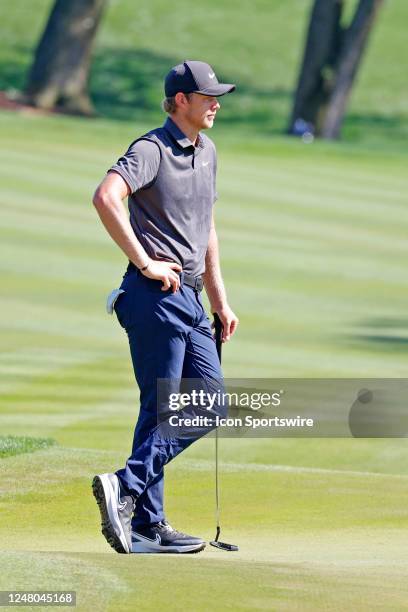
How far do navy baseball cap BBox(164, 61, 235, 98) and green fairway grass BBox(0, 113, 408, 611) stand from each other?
A: 1.91m

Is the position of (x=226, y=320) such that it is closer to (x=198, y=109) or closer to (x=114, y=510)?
(x=198, y=109)

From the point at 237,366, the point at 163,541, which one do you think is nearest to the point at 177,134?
the point at 163,541

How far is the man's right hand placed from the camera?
644 cm

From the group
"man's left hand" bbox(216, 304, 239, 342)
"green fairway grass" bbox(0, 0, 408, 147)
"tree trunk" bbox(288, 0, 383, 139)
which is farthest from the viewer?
"green fairway grass" bbox(0, 0, 408, 147)

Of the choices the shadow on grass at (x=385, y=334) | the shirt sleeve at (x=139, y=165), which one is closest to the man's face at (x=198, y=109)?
the shirt sleeve at (x=139, y=165)

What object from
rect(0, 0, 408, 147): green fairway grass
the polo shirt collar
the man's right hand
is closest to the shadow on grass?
the polo shirt collar

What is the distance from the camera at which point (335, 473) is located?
882 centimetres

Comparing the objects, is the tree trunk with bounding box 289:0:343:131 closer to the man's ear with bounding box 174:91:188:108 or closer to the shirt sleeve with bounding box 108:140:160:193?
the man's ear with bounding box 174:91:188:108

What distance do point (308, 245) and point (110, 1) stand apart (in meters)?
36.8

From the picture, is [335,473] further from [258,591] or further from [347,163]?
[347,163]

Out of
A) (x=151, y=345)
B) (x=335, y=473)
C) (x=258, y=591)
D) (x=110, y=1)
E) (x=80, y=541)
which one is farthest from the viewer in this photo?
(x=110, y=1)

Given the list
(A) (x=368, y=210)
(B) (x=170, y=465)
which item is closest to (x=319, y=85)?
(A) (x=368, y=210)

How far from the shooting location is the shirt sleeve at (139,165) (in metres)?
6.48

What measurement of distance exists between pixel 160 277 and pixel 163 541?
3.73 ft
